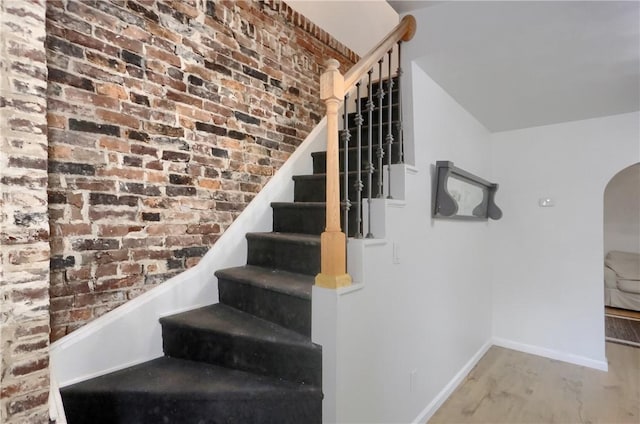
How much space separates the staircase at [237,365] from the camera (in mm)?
1433

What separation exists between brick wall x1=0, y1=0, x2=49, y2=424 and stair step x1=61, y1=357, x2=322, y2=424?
219 millimetres

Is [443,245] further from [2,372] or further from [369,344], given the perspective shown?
[2,372]

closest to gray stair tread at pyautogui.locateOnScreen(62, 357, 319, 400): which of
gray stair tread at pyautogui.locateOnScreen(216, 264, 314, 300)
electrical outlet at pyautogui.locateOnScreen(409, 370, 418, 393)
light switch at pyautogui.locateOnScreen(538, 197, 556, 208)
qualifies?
gray stair tread at pyautogui.locateOnScreen(216, 264, 314, 300)

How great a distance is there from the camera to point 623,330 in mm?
3855

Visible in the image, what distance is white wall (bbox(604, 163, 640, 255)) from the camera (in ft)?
16.9

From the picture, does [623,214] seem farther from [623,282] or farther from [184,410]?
[184,410]

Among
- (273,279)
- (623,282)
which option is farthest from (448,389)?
(623,282)

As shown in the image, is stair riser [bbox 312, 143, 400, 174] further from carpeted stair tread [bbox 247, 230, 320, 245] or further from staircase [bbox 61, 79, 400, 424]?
carpeted stair tread [bbox 247, 230, 320, 245]

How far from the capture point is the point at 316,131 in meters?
2.84

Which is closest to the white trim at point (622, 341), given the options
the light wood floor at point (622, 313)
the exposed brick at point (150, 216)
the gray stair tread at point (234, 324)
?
the light wood floor at point (622, 313)

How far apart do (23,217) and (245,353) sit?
108 centimetres

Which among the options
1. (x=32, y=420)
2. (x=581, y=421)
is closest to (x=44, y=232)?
(x=32, y=420)

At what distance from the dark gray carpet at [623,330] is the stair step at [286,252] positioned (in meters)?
3.81

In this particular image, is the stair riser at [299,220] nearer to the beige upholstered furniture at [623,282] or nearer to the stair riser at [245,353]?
the stair riser at [245,353]
